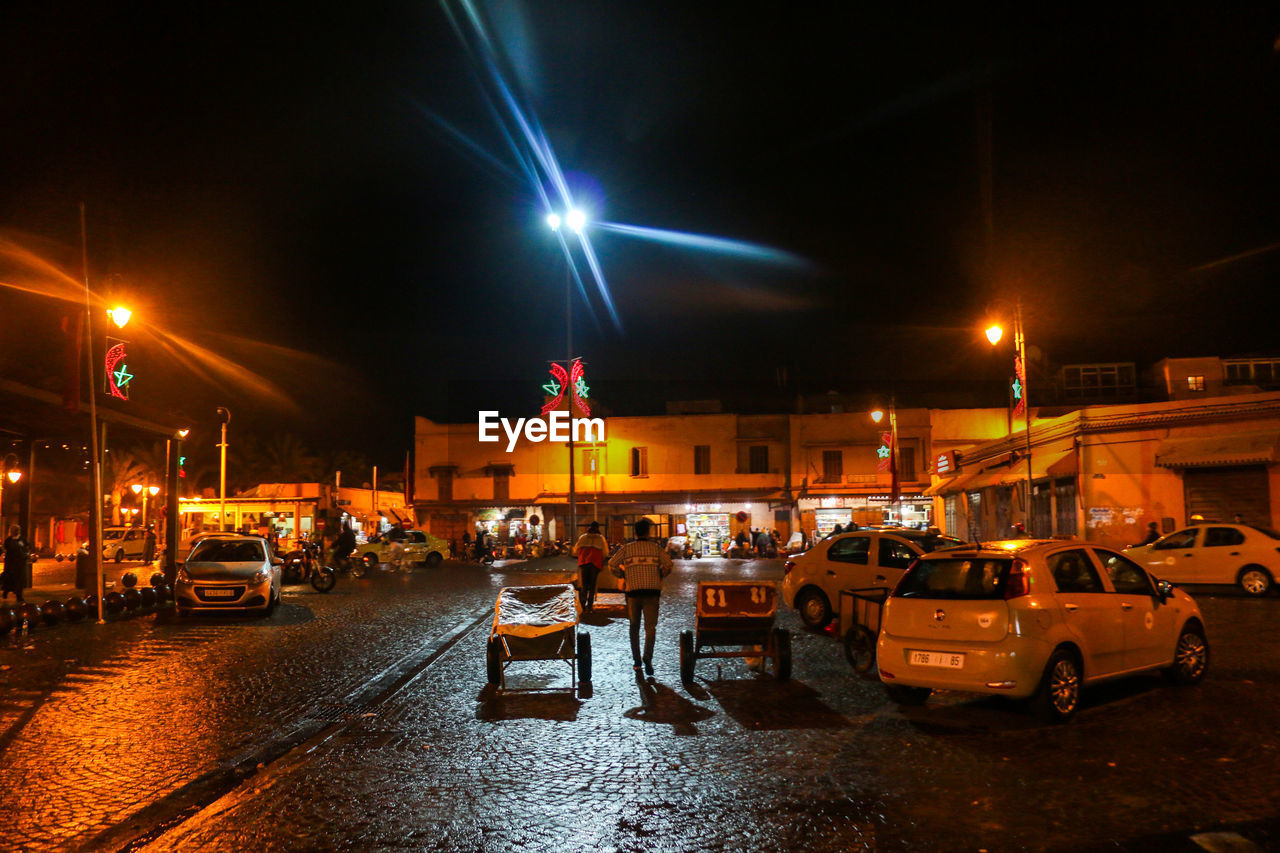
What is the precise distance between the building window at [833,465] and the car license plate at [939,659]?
40338 millimetres

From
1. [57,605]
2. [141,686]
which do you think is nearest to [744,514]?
[57,605]

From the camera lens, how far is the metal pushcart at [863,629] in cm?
995

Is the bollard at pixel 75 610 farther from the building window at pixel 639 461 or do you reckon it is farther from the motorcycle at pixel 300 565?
the building window at pixel 639 461

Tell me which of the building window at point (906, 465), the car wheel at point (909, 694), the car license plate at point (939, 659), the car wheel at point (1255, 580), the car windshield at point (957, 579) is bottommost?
the car wheel at point (1255, 580)

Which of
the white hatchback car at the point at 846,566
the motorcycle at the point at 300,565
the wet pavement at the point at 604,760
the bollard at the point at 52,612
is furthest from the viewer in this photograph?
the motorcycle at the point at 300,565

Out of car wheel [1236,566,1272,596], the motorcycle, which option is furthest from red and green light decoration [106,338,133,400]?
car wheel [1236,566,1272,596]

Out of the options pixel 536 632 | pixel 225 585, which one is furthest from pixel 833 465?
pixel 536 632

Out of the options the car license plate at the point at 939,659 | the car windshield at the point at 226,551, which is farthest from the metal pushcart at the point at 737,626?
the car windshield at the point at 226,551

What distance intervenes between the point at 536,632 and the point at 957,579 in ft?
13.6

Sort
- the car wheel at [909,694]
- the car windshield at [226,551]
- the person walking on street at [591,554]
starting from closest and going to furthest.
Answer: the car wheel at [909,694] → the person walking on street at [591,554] → the car windshield at [226,551]

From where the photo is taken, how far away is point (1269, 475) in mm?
22453

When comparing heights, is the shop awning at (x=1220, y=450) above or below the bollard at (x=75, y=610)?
above

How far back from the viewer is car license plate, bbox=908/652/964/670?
25.1 ft

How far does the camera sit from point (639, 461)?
164 feet
